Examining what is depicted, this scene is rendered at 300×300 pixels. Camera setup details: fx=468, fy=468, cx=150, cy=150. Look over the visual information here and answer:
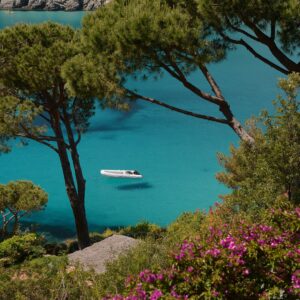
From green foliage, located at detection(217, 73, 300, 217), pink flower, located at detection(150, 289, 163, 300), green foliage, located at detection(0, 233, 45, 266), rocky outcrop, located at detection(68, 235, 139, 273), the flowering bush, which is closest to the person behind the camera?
pink flower, located at detection(150, 289, 163, 300)

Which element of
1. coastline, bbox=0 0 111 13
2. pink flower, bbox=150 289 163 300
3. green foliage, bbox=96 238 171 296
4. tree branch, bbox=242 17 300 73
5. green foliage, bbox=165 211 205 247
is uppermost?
coastline, bbox=0 0 111 13

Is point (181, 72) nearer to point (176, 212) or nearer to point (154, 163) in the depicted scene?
point (176, 212)

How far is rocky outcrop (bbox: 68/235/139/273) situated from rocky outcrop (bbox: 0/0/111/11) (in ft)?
262

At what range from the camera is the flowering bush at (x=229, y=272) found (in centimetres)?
418

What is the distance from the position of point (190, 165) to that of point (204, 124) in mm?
7355

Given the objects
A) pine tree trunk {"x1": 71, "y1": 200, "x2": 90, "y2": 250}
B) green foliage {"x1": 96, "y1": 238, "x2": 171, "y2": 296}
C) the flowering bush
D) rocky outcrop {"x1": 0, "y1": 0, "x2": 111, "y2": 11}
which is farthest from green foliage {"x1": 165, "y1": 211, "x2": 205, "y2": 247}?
rocky outcrop {"x1": 0, "y1": 0, "x2": 111, "y2": 11}

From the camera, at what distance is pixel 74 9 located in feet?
288

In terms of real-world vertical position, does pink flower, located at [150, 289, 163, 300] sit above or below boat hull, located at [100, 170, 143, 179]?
below

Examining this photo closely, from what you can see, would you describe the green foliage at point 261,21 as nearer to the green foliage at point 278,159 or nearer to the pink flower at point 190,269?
the green foliage at point 278,159

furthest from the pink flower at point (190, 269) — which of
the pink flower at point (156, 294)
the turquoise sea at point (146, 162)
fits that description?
the turquoise sea at point (146, 162)

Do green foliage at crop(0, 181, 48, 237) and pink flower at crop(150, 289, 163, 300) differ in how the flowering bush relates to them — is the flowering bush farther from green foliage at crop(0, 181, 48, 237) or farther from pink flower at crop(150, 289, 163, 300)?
green foliage at crop(0, 181, 48, 237)

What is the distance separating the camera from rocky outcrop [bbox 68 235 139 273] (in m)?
9.07

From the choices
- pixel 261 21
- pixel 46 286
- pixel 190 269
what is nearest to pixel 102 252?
pixel 46 286

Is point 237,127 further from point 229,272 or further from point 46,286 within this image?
point 229,272
